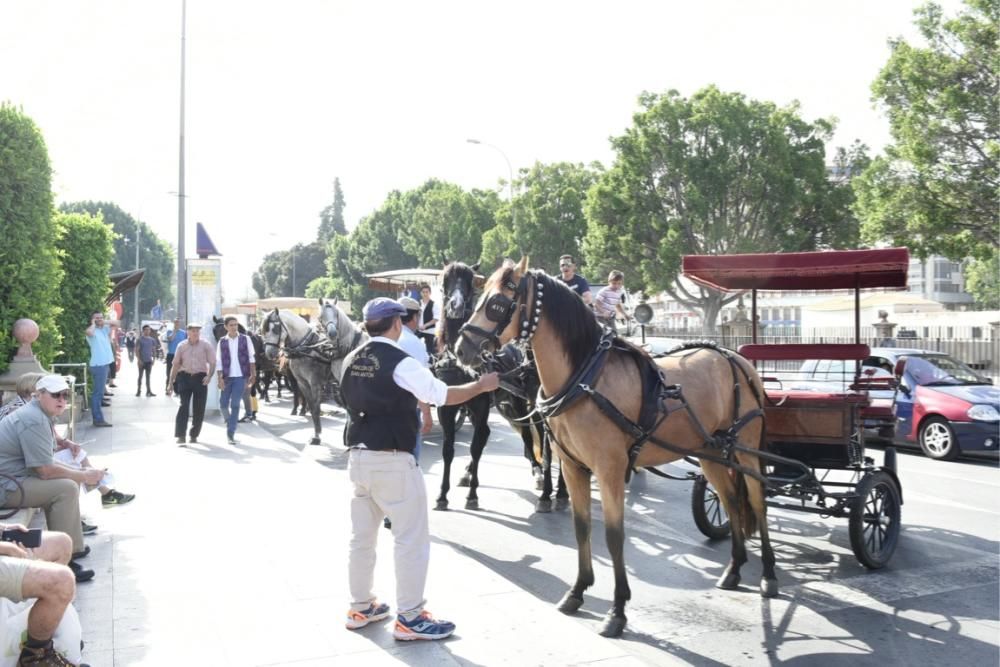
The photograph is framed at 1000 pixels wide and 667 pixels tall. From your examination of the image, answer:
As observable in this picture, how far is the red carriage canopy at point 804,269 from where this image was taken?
693 cm

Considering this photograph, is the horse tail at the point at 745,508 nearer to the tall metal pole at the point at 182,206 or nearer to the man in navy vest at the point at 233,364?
the man in navy vest at the point at 233,364

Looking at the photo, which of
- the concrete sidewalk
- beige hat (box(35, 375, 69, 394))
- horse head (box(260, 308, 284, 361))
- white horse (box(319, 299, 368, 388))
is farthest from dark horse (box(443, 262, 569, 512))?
horse head (box(260, 308, 284, 361))

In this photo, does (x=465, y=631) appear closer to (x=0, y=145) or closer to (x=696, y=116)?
(x=0, y=145)

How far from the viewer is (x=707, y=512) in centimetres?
755

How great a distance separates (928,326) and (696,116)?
60.1 ft

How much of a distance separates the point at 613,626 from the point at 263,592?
2338mm

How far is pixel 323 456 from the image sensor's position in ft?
39.1

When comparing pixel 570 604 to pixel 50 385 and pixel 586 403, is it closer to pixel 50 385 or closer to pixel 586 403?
pixel 586 403

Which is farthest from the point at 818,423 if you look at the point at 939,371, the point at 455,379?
the point at 939,371

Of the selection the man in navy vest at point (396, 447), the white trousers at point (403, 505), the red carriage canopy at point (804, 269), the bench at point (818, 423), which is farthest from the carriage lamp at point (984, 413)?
the white trousers at point (403, 505)

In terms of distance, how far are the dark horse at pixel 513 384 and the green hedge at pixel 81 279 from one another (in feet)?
34.6

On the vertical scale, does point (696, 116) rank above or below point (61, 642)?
above

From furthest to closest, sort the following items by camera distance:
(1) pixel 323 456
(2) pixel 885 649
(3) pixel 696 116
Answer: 1. (3) pixel 696 116
2. (1) pixel 323 456
3. (2) pixel 885 649

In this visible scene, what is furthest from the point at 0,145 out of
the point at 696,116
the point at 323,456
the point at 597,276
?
the point at 597,276
